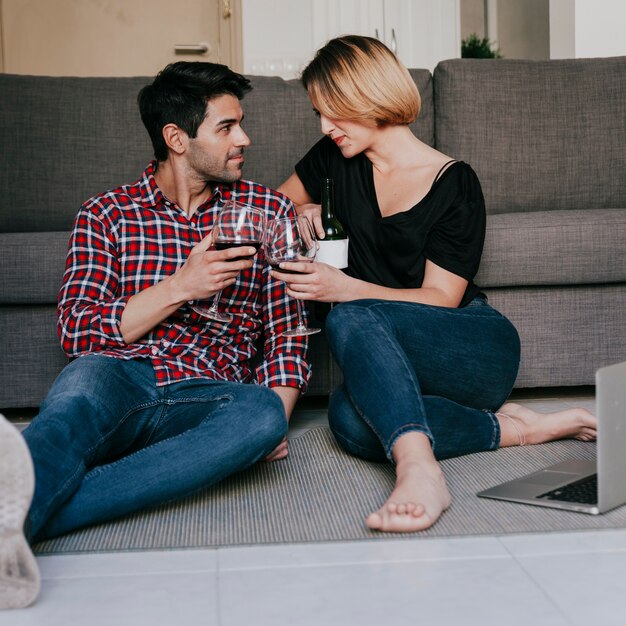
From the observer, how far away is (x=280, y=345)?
6.07 feet

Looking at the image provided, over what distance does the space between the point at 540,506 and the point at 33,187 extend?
182 centimetres

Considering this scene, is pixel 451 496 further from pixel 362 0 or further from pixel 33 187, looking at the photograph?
pixel 362 0

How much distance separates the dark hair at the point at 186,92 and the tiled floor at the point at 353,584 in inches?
35.7

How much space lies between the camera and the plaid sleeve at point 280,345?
5.98 feet

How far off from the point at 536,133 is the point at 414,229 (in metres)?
1.11

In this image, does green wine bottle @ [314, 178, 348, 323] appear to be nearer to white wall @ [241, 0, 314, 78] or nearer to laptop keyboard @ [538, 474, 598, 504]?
laptop keyboard @ [538, 474, 598, 504]

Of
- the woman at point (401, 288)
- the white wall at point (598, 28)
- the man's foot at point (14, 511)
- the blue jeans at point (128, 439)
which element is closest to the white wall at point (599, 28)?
the white wall at point (598, 28)

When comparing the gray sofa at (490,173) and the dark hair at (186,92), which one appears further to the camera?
the gray sofa at (490,173)

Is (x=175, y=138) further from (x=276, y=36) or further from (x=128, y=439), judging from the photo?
Answer: (x=276, y=36)

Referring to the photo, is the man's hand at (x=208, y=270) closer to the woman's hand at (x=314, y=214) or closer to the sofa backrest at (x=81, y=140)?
the woman's hand at (x=314, y=214)

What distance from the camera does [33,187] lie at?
2676mm

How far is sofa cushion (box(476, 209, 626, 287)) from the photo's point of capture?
92.0 inches

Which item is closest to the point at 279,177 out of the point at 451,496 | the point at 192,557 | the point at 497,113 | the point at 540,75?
the point at 497,113

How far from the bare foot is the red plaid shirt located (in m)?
0.45
